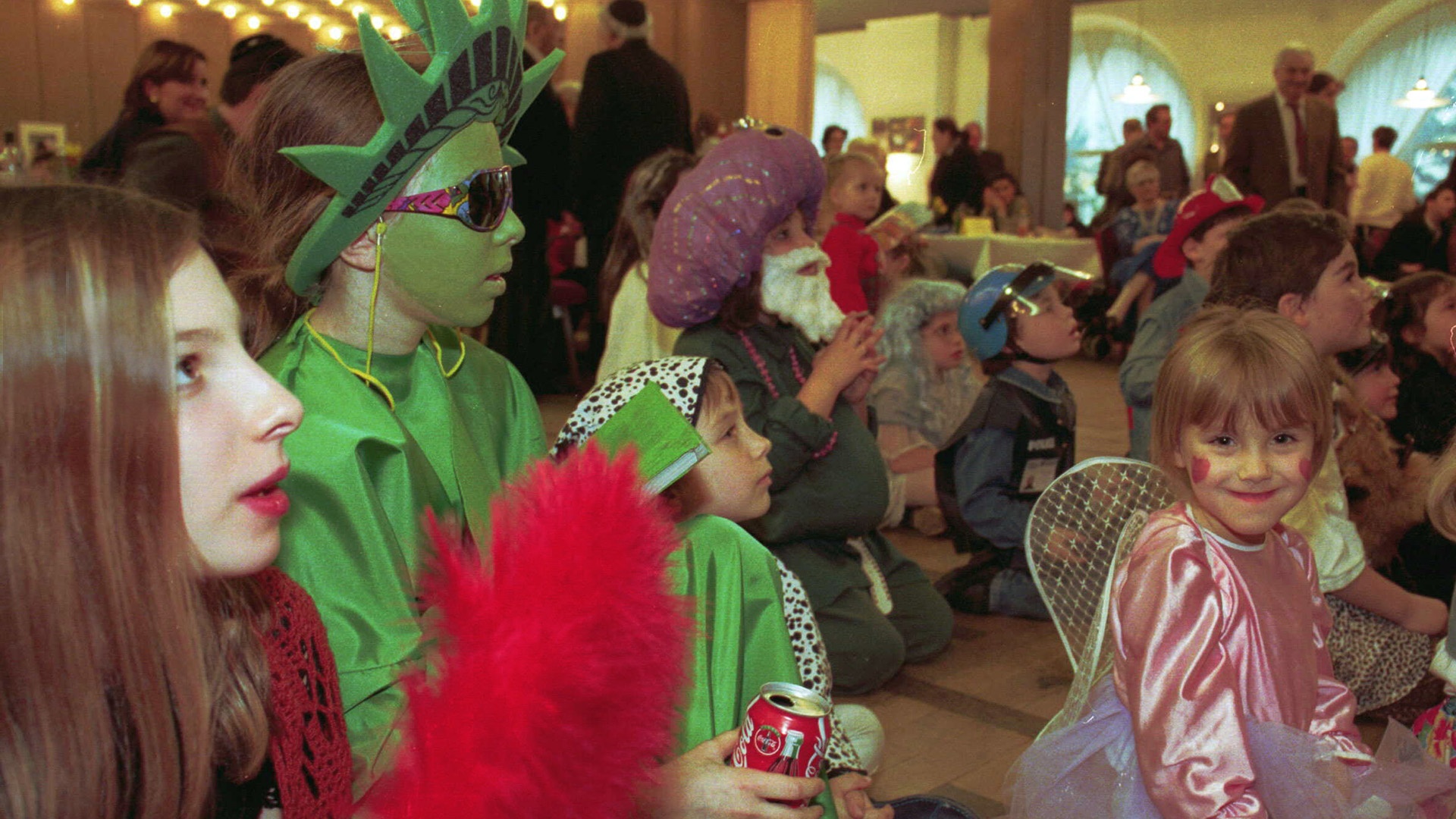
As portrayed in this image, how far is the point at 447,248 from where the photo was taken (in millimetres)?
1675

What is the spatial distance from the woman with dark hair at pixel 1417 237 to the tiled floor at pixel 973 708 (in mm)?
4626

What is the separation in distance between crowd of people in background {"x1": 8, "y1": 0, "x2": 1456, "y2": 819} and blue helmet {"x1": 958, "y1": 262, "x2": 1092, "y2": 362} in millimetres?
15

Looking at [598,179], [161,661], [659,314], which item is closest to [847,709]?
[659,314]

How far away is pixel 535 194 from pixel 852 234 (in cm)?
171

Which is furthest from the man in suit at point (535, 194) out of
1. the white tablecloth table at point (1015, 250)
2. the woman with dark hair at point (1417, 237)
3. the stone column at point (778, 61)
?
the stone column at point (778, 61)

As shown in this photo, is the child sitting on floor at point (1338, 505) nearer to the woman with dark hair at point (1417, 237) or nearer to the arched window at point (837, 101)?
the woman with dark hair at point (1417, 237)

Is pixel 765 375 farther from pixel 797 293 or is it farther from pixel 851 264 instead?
pixel 851 264

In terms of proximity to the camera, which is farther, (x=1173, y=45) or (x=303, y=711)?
(x=1173, y=45)

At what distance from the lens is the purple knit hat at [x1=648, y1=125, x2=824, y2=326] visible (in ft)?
9.33

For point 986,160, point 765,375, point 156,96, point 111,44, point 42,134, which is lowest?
point 765,375

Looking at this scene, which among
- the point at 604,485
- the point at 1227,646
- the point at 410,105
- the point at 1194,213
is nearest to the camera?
the point at 604,485

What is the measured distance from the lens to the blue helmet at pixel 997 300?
3.73m

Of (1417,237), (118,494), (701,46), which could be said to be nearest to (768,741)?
(118,494)

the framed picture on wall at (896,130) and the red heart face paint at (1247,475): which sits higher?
the framed picture on wall at (896,130)
